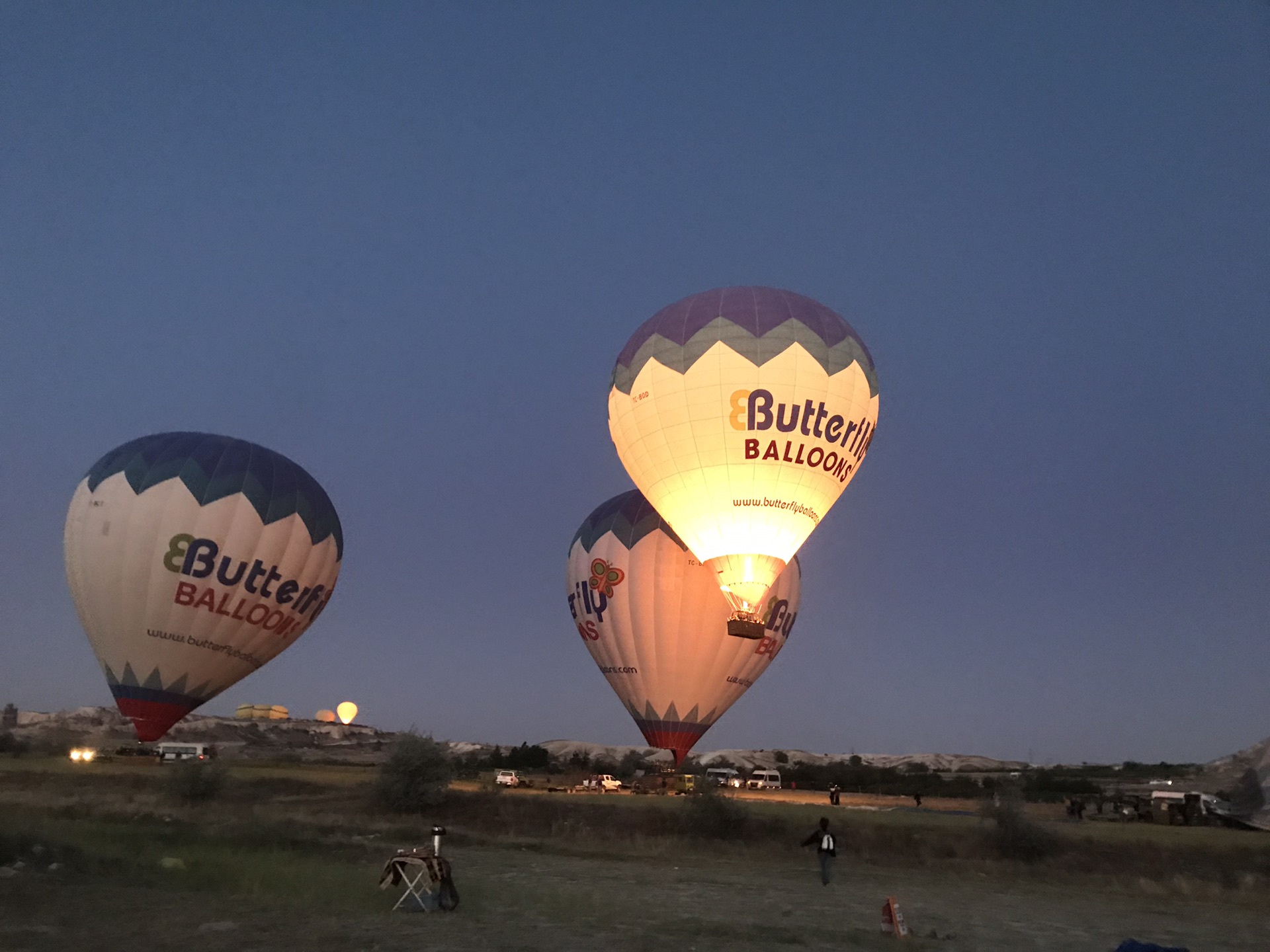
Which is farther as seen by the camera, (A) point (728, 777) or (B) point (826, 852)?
(A) point (728, 777)

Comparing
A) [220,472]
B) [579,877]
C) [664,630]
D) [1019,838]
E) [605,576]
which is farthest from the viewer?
[605,576]

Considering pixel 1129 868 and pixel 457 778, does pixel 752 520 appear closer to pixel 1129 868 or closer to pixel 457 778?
pixel 1129 868

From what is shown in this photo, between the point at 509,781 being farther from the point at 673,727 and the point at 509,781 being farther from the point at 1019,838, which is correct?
the point at 1019,838

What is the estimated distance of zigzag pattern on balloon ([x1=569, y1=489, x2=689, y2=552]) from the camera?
3650 centimetres

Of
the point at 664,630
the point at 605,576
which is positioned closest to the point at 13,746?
the point at 605,576

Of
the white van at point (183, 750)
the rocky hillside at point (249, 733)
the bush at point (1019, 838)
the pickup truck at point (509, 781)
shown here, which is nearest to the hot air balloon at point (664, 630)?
the pickup truck at point (509, 781)

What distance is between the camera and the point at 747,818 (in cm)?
2603

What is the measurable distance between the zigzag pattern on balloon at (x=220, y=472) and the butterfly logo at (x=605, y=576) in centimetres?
1026

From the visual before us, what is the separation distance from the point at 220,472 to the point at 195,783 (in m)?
10.3

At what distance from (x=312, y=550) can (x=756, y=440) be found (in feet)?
57.5

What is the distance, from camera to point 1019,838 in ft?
77.6

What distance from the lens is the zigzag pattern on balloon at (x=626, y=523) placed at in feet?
120

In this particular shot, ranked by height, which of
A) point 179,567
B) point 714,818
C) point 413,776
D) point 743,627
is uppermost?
point 179,567

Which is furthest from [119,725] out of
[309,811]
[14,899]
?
[14,899]
